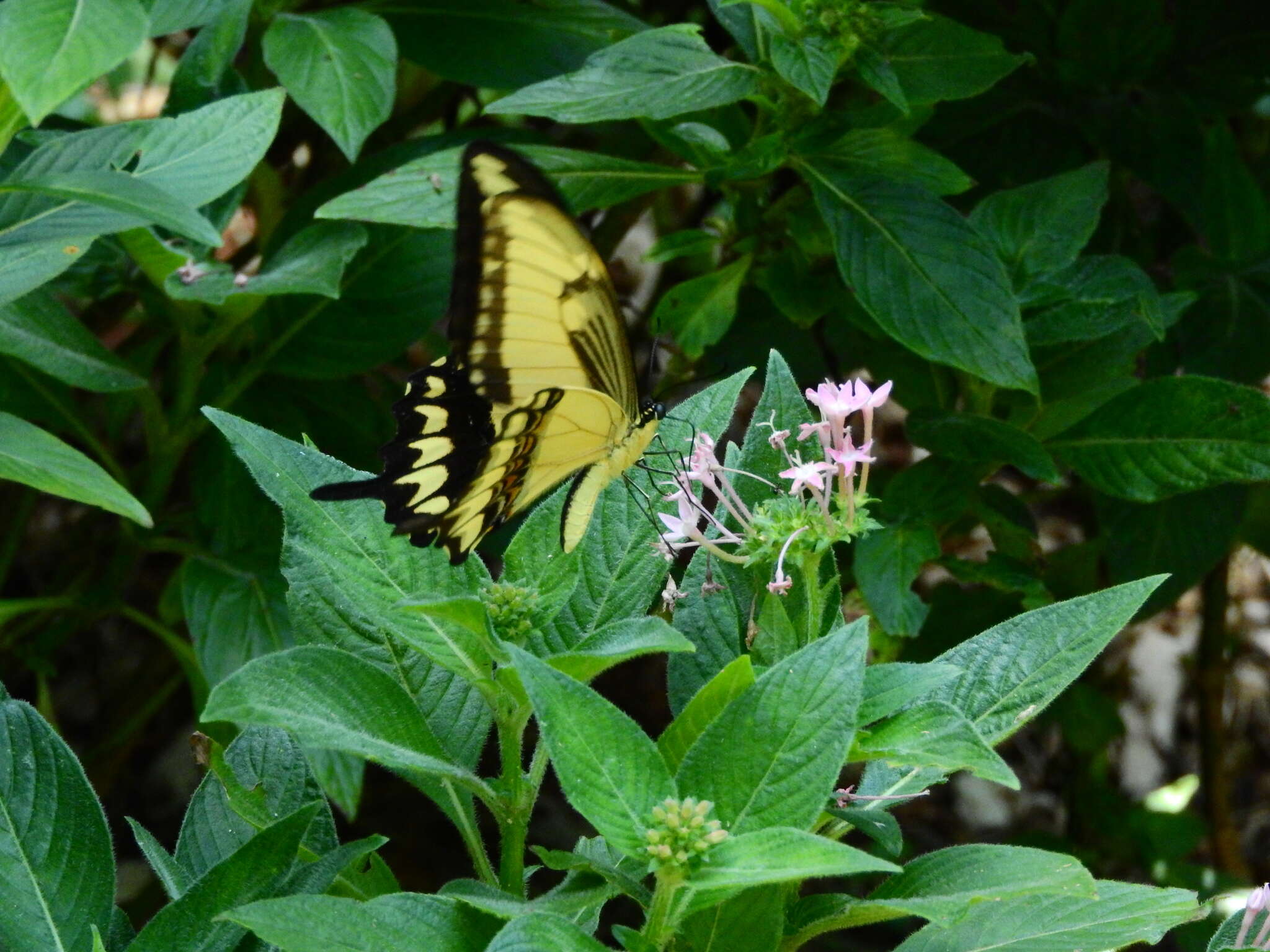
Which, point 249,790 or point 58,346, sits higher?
point 58,346

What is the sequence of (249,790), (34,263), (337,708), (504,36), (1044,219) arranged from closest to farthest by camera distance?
(337,708) < (249,790) < (34,263) < (1044,219) < (504,36)

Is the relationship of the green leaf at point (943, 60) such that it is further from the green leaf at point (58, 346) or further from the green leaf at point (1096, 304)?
the green leaf at point (58, 346)

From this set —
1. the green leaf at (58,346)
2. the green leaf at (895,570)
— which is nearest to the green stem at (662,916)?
the green leaf at (895,570)

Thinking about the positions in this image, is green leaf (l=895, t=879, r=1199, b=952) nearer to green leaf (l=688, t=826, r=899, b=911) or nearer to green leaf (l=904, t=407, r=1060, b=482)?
green leaf (l=688, t=826, r=899, b=911)

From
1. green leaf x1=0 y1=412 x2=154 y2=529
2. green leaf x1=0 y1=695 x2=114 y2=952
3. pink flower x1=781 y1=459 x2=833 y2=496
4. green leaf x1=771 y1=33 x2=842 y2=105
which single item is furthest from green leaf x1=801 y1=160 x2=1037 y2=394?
green leaf x1=0 y1=695 x2=114 y2=952

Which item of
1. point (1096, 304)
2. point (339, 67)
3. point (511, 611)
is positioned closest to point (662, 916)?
point (511, 611)

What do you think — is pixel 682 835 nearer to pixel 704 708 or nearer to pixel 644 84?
pixel 704 708
